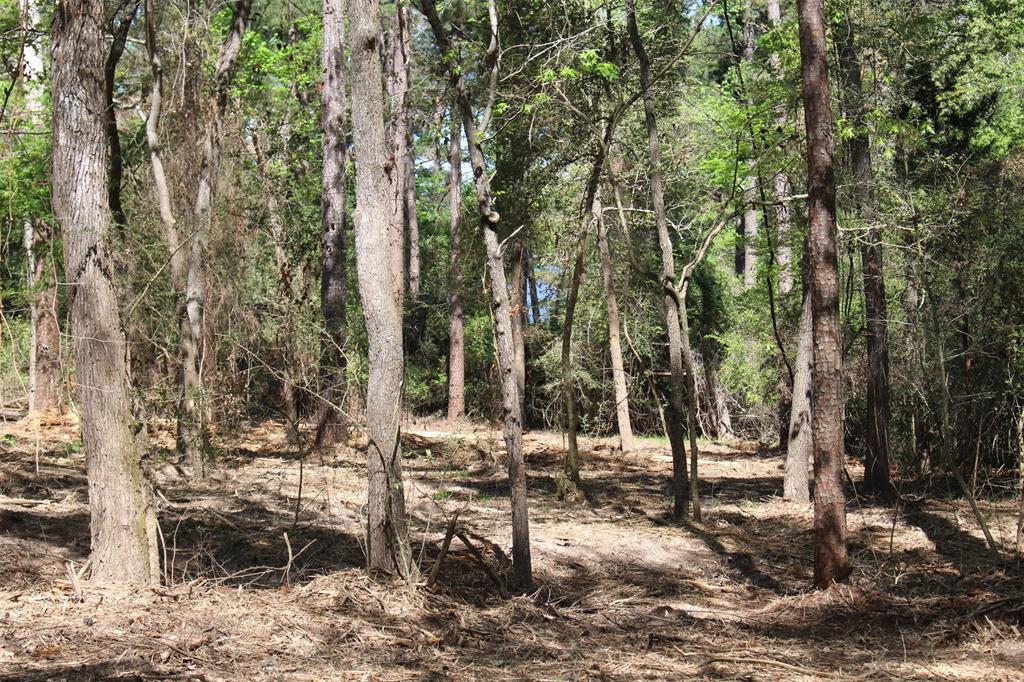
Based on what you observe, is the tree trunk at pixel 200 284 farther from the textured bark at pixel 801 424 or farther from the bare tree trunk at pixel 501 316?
the textured bark at pixel 801 424

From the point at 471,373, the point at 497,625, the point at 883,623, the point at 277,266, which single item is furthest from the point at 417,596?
the point at 471,373

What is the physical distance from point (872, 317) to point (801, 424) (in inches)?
72.3

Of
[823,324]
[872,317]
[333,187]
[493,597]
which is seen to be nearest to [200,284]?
[333,187]

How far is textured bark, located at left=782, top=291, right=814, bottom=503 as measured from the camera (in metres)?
13.3

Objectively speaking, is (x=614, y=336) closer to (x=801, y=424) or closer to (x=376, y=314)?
(x=801, y=424)

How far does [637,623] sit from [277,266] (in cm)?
1425

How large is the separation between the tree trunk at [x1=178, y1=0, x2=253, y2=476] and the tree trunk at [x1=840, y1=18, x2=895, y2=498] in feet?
28.1

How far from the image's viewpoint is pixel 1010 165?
13008 mm

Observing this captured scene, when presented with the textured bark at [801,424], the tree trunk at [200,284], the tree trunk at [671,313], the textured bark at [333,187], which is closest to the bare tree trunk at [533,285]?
the textured bark at [333,187]

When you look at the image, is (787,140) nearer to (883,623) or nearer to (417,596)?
(883,623)

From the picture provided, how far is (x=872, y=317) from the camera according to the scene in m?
13.4

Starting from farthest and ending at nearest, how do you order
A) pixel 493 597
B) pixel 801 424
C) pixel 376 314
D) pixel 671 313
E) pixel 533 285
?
pixel 533 285 → pixel 801 424 → pixel 671 313 → pixel 493 597 → pixel 376 314

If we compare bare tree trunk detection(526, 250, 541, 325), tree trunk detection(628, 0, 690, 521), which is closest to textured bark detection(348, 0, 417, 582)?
tree trunk detection(628, 0, 690, 521)

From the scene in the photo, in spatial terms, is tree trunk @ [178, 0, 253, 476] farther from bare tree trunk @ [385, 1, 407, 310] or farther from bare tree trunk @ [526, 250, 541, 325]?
bare tree trunk @ [526, 250, 541, 325]
